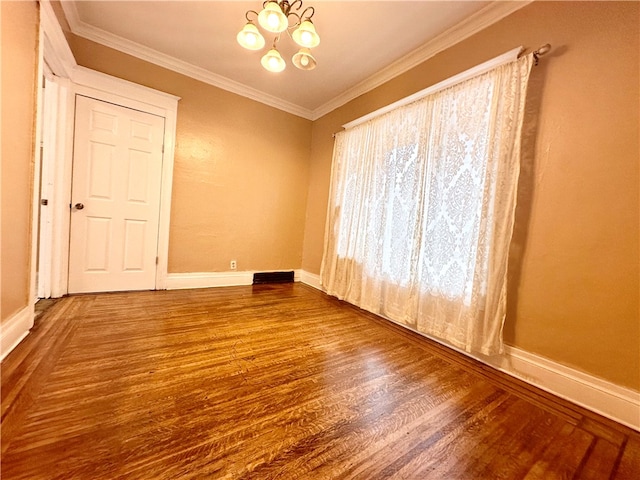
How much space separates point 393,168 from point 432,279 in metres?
1.21

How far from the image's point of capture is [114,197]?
9.34 ft

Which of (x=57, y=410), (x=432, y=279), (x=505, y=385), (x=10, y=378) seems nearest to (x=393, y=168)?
(x=432, y=279)

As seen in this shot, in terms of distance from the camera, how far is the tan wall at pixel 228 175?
315cm

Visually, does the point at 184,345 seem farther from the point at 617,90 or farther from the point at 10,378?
the point at 617,90

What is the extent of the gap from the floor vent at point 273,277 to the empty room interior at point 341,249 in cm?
41

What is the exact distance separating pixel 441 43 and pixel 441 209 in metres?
1.56

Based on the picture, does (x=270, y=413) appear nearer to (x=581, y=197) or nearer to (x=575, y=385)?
(x=575, y=385)

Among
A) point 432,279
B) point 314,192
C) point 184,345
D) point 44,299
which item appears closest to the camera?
point 184,345

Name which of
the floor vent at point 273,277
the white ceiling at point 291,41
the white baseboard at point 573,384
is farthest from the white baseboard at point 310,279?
the white ceiling at point 291,41

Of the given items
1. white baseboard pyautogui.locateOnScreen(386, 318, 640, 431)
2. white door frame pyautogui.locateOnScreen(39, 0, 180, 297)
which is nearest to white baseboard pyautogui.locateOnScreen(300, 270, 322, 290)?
white baseboard pyautogui.locateOnScreen(386, 318, 640, 431)

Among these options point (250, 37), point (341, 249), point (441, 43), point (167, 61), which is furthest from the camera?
point (341, 249)

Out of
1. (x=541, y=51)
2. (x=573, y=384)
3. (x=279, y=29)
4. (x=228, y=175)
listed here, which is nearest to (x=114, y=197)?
(x=228, y=175)

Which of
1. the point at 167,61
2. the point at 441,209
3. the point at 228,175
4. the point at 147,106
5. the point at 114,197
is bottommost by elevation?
the point at 114,197

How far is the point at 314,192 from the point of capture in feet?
13.4
